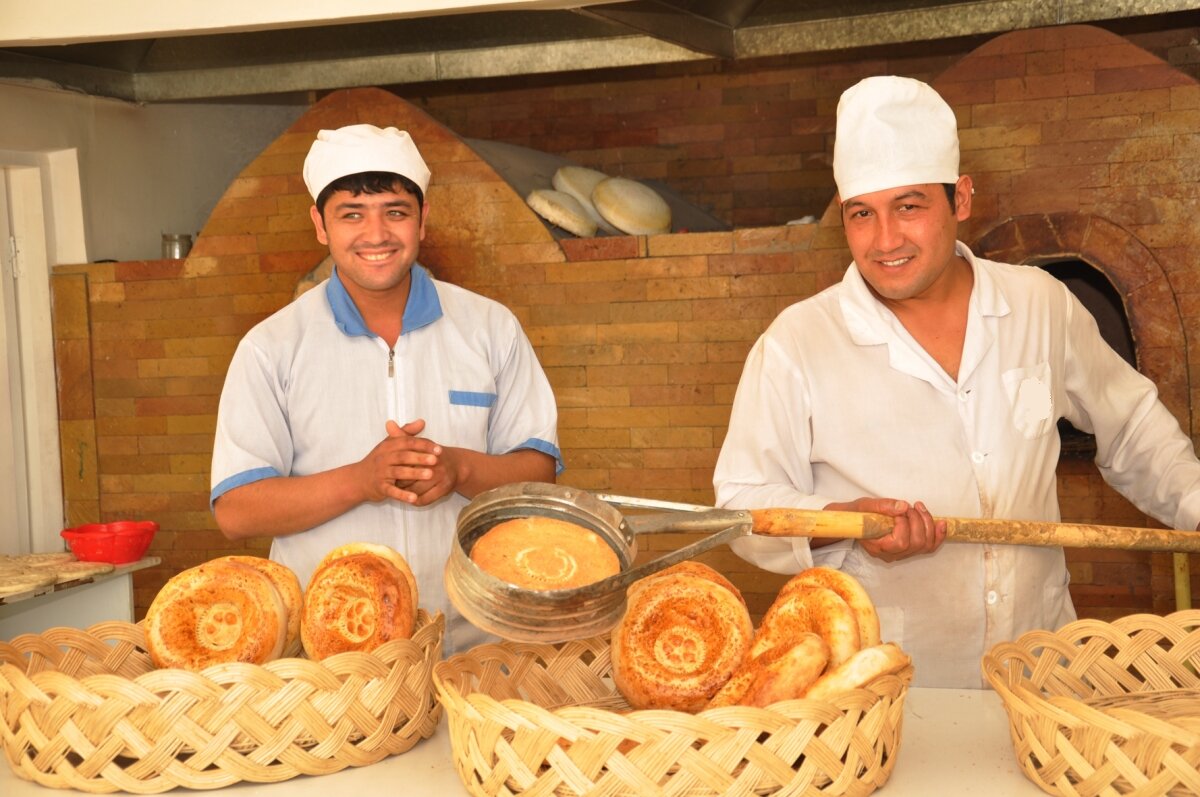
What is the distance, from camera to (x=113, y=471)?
513 centimetres

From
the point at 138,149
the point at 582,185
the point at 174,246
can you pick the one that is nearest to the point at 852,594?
the point at 582,185

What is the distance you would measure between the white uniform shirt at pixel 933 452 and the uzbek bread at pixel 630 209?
7.93 ft

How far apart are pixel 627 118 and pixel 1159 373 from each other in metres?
3.04

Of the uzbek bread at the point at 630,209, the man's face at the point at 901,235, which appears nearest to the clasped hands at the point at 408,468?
the man's face at the point at 901,235

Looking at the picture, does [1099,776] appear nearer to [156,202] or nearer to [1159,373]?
[1159,373]

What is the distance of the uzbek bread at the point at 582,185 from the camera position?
16.3 ft

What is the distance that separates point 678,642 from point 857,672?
0.88 feet

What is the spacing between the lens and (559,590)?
1.52 metres

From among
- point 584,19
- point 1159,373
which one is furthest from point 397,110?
point 1159,373

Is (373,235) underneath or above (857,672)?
above

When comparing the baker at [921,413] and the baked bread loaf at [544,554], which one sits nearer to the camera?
the baked bread loaf at [544,554]

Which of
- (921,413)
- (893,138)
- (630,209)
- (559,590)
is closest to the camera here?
(559,590)

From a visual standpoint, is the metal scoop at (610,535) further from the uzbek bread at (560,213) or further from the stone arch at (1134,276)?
the uzbek bread at (560,213)

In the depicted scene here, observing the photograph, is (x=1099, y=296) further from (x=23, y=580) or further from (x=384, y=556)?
(x=23, y=580)
